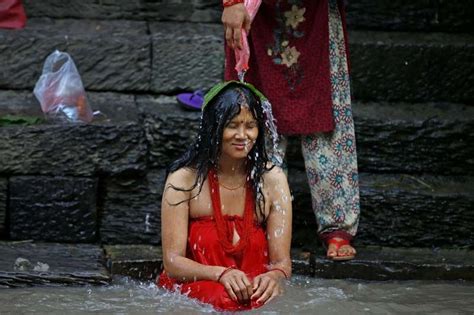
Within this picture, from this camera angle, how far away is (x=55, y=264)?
497 cm

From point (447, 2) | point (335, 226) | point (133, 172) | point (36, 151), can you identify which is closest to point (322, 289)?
point (335, 226)

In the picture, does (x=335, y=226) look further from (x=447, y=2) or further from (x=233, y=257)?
(x=447, y=2)

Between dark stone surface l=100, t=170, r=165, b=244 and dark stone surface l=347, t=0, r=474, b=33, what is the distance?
1762 mm

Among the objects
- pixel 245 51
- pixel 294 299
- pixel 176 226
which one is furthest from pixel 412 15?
pixel 176 226

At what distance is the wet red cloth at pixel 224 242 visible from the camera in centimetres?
449

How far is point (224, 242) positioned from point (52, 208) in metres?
1.20

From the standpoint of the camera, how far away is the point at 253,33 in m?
4.99

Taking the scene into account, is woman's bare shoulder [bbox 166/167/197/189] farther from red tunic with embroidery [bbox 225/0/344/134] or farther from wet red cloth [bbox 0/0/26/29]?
wet red cloth [bbox 0/0/26/29]

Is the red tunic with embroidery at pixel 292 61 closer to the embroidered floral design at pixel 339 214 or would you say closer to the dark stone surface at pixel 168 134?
the embroidered floral design at pixel 339 214

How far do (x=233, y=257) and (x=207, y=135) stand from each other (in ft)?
1.70

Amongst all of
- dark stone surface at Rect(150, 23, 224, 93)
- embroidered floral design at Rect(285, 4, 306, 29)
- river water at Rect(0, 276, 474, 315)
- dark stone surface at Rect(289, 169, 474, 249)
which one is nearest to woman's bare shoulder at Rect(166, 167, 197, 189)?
river water at Rect(0, 276, 474, 315)

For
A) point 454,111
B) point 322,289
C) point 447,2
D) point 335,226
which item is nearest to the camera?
point 322,289

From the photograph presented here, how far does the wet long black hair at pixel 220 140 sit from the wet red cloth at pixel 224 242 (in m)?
0.06

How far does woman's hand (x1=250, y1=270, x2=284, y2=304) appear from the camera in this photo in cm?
423
